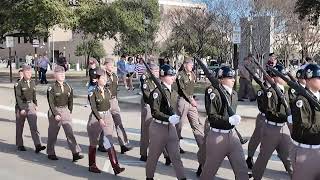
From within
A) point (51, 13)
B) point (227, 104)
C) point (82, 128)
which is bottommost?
point (82, 128)

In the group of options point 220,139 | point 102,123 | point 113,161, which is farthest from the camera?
point 102,123

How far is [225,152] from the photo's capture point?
634 cm

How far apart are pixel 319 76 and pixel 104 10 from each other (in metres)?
27.7

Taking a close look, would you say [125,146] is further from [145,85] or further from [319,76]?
[319,76]

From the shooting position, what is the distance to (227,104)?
20.6 ft

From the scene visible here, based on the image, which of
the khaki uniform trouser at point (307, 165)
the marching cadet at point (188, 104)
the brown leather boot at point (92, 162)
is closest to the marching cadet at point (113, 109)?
the marching cadet at point (188, 104)

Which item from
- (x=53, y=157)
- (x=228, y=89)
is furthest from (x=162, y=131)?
(x=53, y=157)

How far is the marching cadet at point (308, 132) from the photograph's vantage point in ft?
17.4

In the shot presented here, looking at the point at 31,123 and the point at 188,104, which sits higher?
the point at 188,104

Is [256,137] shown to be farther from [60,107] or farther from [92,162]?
[60,107]

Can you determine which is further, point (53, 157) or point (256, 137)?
point (53, 157)

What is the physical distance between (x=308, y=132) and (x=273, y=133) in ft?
6.67

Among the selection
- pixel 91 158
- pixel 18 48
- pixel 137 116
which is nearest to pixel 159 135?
pixel 91 158

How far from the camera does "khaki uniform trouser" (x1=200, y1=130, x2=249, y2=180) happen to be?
249 inches
